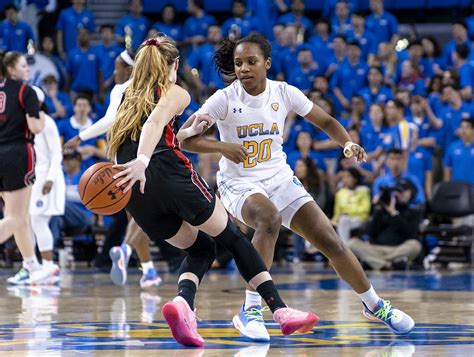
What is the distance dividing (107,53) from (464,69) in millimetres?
6024

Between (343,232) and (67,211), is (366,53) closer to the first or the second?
(343,232)

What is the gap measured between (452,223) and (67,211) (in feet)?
17.1

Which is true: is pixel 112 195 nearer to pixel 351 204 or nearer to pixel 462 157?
pixel 351 204

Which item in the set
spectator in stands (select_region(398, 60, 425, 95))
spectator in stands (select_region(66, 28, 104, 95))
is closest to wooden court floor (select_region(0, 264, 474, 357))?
spectator in stands (select_region(398, 60, 425, 95))

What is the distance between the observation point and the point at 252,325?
21.1ft

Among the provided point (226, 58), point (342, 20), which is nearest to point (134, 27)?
point (342, 20)

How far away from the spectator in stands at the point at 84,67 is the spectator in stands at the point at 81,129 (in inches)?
97.1

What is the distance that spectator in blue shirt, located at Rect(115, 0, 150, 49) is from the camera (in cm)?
1856

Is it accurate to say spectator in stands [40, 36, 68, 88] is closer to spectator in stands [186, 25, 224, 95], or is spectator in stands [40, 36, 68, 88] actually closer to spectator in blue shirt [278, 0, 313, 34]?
spectator in stands [186, 25, 224, 95]

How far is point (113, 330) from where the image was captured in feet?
22.6

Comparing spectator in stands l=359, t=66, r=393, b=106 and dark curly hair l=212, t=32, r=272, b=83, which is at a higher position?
dark curly hair l=212, t=32, r=272, b=83

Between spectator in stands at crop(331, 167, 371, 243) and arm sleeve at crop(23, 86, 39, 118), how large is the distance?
16.7 feet

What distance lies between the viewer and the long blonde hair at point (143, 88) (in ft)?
20.6

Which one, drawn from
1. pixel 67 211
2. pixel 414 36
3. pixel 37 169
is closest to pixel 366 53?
pixel 414 36
